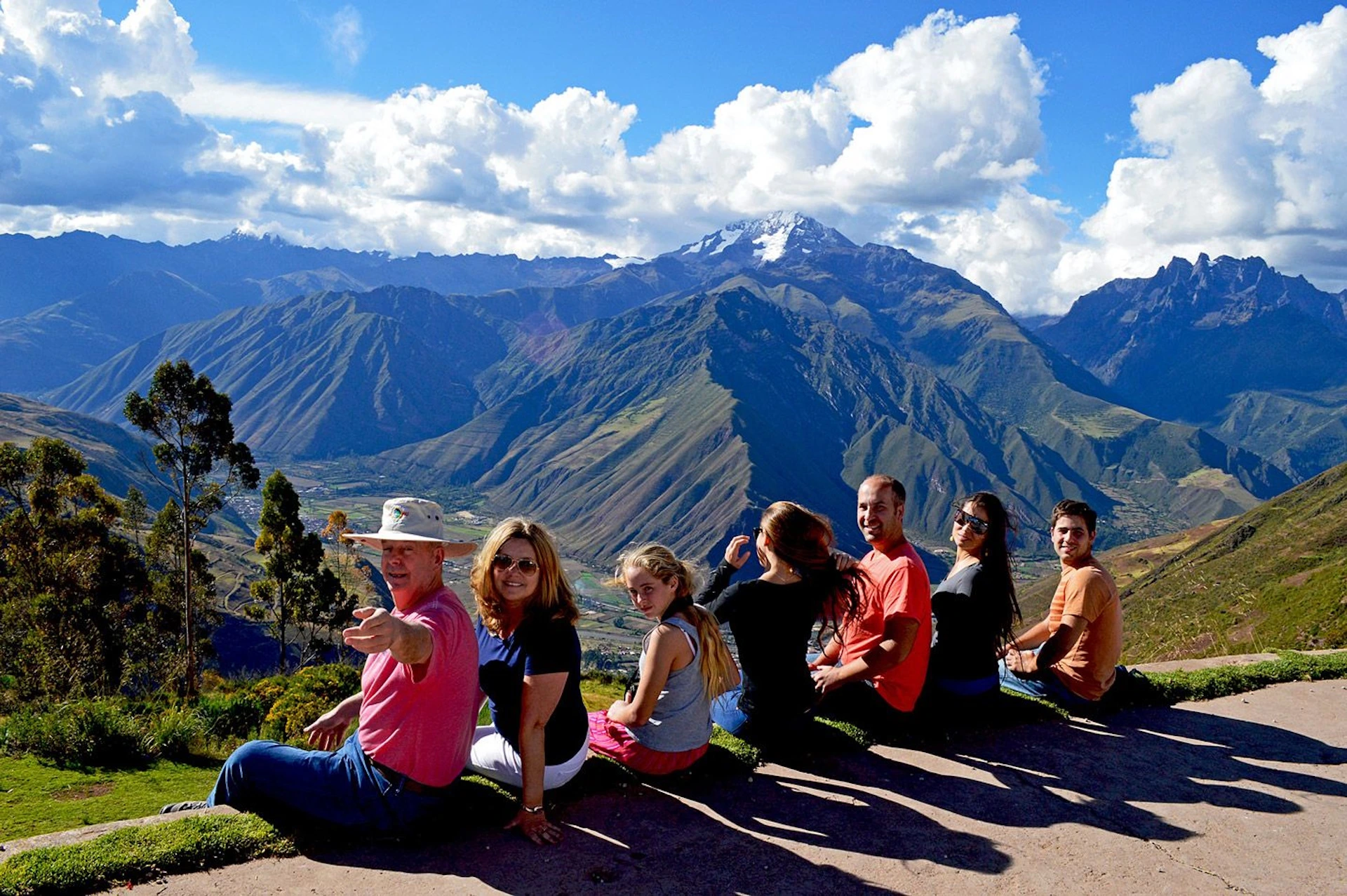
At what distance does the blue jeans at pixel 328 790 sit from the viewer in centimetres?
614

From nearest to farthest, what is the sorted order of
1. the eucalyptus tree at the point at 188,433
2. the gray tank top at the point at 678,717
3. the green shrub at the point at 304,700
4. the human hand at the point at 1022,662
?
the gray tank top at the point at 678,717, the human hand at the point at 1022,662, the green shrub at the point at 304,700, the eucalyptus tree at the point at 188,433

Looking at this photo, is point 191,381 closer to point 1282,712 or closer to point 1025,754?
point 1025,754

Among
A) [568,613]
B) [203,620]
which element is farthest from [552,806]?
[203,620]

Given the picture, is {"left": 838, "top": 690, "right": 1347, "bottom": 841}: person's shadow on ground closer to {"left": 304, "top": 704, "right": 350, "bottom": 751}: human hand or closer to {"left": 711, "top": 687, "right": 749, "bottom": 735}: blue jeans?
{"left": 711, "top": 687, "right": 749, "bottom": 735}: blue jeans

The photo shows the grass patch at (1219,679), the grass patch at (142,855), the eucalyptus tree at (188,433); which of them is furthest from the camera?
the eucalyptus tree at (188,433)

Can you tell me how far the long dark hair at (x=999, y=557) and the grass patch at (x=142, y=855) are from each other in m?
7.35

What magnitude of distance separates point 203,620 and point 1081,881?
50.0 m

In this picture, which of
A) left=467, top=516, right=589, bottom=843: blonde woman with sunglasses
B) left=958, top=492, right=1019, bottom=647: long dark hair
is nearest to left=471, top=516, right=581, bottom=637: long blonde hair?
left=467, top=516, right=589, bottom=843: blonde woman with sunglasses

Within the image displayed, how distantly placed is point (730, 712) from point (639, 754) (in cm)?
144

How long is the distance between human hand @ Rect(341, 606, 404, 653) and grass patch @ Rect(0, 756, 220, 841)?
17.8 ft

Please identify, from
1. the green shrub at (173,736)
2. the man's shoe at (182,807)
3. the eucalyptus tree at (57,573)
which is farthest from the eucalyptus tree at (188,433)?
the man's shoe at (182,807)

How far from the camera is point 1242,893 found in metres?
6.38

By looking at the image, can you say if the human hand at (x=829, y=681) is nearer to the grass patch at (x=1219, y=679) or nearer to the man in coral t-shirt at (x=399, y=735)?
the man in coral t-shirt at (x=399, y=735)

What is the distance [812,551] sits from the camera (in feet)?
24.8
